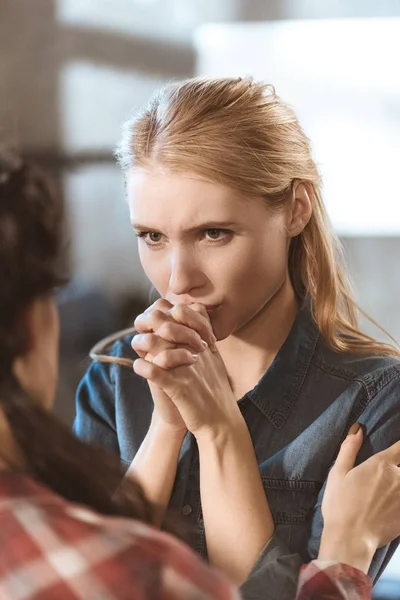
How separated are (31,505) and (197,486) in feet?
0.98

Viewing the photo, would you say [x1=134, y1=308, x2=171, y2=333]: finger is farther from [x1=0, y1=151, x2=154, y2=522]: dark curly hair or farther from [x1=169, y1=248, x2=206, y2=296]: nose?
[x1=0, y1=151, x2=154, y2=522]: dark curly hair

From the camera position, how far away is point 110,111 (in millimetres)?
1610

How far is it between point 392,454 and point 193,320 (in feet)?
0.61

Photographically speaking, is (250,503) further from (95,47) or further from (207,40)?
(95,47)

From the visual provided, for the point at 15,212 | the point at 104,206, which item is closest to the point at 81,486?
the point at 15,212

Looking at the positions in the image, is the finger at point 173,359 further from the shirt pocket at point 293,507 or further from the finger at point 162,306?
the shirt pocket at point 293,507

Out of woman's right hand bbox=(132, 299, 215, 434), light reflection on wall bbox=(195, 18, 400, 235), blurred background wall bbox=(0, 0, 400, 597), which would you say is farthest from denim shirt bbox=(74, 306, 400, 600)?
blurred background wall bbox=(0, 0, 400, 597)

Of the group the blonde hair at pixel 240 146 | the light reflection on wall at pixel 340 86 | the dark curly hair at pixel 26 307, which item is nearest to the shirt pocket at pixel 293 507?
the blonde hair at pixel 240 146

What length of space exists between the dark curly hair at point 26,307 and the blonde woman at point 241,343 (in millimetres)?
149

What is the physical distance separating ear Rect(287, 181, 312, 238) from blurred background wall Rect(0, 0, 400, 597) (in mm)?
597

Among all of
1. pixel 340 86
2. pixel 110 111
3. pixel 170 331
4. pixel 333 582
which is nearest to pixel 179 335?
pixel 170 331

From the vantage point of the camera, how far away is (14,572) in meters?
0.42

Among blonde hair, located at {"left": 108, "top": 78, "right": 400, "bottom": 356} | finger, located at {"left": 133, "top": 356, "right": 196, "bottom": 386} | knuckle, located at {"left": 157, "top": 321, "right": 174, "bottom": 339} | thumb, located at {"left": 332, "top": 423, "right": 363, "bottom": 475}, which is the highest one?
blonde hair, located at {"left": 108, "top": 78, "right": 400, "bottom": 356}

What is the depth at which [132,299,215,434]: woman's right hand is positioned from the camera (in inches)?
24.7
